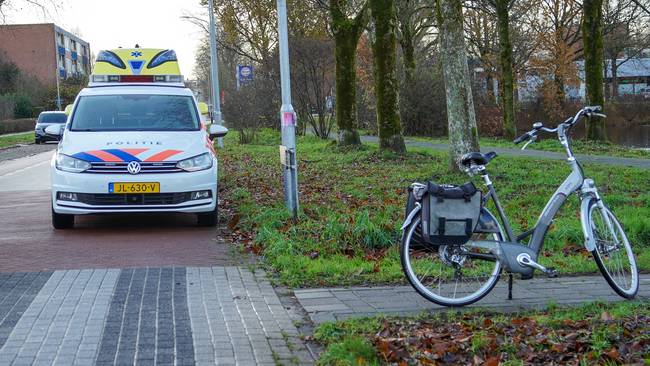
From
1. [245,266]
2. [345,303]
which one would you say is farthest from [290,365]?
[245,266]

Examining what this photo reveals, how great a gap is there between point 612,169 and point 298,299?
35.6 feet

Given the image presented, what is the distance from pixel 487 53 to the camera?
4122 centimetres

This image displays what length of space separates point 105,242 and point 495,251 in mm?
5072

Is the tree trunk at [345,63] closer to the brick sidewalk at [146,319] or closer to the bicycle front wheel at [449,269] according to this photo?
the brick sidewalk at [146,319]

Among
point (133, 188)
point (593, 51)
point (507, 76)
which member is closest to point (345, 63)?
point (593, 51)

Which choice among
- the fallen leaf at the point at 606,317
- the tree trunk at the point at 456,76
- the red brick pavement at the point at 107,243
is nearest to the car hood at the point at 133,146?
the red brick pavement at the point at 107,243

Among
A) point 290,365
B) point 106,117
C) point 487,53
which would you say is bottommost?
point 290,365

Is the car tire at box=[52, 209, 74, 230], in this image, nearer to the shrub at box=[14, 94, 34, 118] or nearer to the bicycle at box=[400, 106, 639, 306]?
the bicycle at box=[400, 106, 639, 306]

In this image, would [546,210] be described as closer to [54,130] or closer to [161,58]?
[54,130]

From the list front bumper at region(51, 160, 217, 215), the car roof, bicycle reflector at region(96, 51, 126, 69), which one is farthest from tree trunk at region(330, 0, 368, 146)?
front bumper at region(51, 160, 217, 215)

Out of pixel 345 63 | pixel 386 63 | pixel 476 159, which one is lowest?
→ pixel 476 159

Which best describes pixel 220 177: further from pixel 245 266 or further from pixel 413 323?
pixel 413 323

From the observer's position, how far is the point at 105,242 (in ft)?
29.9

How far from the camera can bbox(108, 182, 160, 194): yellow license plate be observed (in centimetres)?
956
